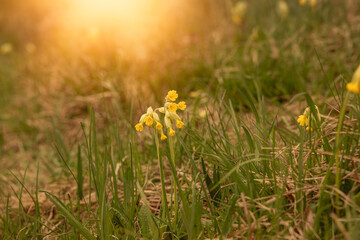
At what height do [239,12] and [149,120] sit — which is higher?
[239,12]

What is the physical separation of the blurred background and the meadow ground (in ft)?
0.08

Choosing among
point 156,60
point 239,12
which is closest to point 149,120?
point 156,60

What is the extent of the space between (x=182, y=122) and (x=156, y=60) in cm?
309

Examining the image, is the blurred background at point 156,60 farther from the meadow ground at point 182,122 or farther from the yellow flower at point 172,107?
the yellow flower at point 172,107

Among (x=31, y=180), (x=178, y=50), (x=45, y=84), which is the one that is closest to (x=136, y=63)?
(x=178, y=50)

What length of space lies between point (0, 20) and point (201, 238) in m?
7.91

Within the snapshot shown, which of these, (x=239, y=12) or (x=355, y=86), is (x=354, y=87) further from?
(x=239, y=12)

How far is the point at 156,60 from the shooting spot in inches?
173

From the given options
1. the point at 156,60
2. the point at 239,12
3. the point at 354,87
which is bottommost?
the point at 354,87

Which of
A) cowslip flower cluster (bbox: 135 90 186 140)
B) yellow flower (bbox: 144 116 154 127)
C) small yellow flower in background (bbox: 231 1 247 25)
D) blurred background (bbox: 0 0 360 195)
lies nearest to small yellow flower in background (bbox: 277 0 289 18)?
blurred background (bbox: 0 0 360 195)

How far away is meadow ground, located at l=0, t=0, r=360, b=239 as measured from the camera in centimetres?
142

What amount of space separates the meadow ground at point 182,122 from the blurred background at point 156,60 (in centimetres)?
2

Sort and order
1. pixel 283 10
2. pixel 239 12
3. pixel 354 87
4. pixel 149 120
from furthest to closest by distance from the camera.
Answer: pixel 239 12, pixel 283 10, pixel 149 120, pixel 354 87

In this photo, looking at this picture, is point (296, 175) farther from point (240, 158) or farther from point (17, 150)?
point (17, 150)
